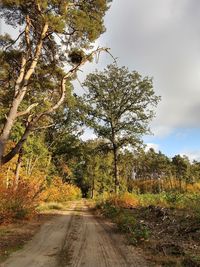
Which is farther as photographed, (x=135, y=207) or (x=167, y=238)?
(x=135, y=207)

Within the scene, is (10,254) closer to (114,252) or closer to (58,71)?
(114,252)

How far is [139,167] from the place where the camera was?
394 feet

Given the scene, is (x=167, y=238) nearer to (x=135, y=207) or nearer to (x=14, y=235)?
(x=14, y=235)

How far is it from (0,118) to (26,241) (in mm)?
7775

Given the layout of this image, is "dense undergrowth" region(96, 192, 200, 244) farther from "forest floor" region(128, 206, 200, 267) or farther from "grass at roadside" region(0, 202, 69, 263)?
"grass at roadside" region(0, 202, 69, 263)

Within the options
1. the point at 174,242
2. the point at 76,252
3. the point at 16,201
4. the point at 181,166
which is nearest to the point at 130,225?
the point at 174,242

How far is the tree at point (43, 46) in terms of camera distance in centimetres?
1177

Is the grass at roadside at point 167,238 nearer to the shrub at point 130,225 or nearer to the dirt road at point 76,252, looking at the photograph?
the shrub at point 130,225

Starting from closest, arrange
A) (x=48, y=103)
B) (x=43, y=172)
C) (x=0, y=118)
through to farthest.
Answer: (x=48, y=103), (x=0, y=118), (x=43, y=172)

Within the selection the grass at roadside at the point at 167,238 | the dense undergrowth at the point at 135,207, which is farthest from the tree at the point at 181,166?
the grass at roadside at the point at 167,238

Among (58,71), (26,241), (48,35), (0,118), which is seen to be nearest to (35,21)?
(48,35)

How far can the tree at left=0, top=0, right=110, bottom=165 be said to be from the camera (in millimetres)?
11766

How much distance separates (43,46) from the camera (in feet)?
44.6

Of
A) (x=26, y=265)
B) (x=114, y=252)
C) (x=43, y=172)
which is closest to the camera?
(x=26, y=265)
